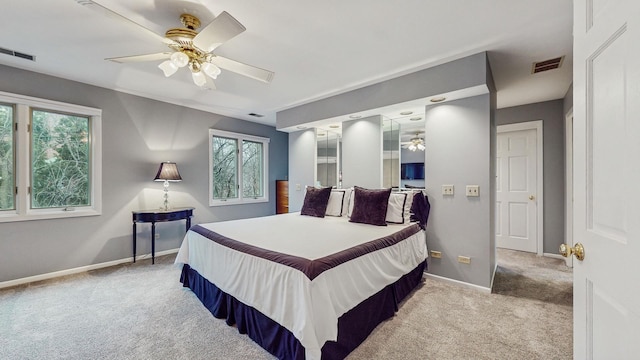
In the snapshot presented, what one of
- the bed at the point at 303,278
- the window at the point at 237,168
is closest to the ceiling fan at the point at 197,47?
the bed at the point at 303,278

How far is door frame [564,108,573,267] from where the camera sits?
11.5 ft

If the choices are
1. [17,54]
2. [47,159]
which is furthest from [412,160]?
[17,54]

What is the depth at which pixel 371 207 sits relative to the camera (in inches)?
119

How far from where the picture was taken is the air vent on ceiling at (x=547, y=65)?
110 inches

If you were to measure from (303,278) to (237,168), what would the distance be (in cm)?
421

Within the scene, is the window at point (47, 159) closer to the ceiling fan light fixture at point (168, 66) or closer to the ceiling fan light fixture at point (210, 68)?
the ceiling fan light fixture at point (168, 66)

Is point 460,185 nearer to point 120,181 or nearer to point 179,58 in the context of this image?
point 179,58

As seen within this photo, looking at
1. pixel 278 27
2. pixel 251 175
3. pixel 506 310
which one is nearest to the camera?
pixel 278 27

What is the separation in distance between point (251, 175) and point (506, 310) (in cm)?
485

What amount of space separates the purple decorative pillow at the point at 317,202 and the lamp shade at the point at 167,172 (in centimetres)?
212

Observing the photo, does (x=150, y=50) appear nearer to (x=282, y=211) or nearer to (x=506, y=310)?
(x=282, y=211)
